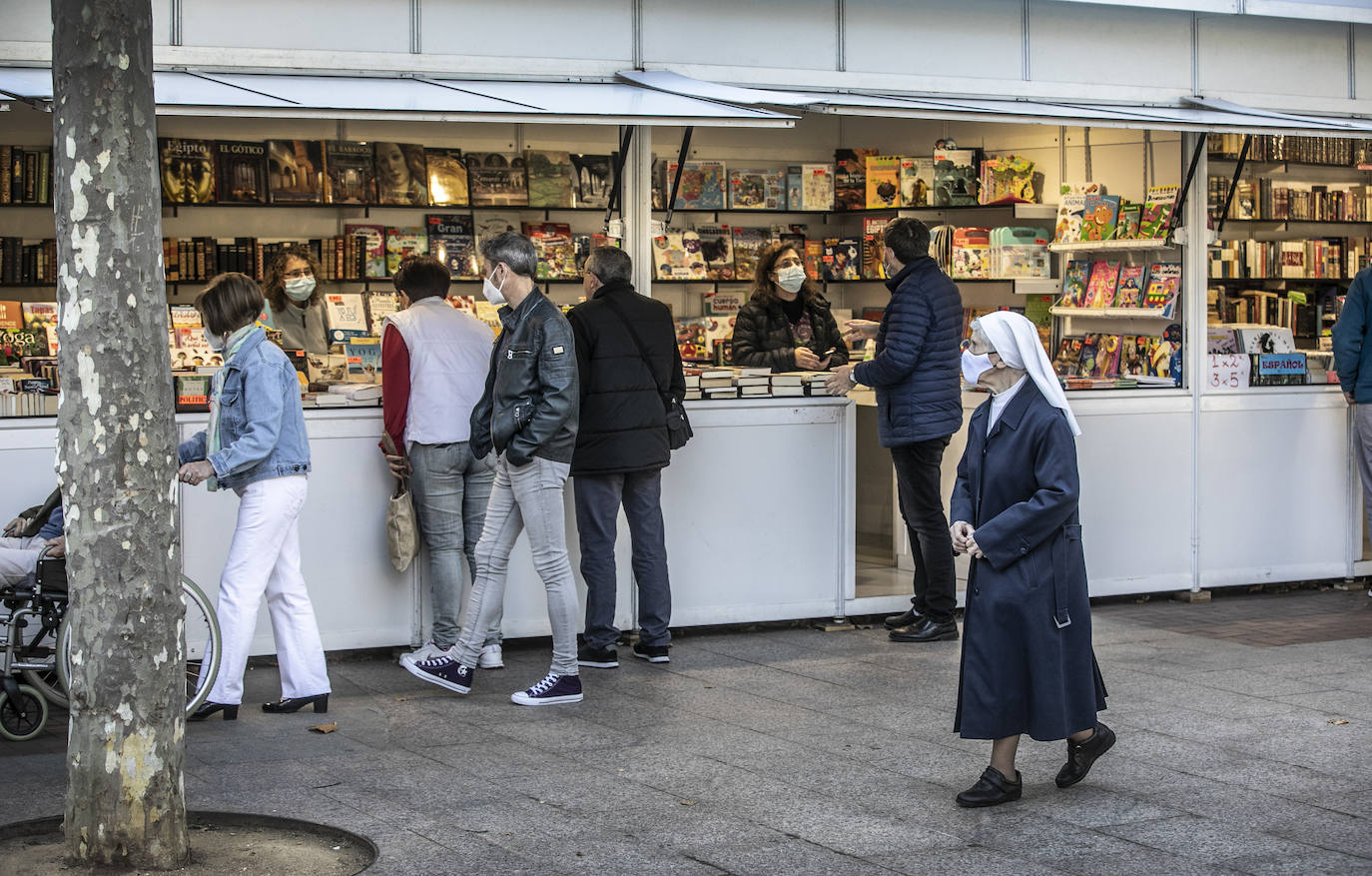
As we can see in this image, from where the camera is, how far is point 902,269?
8.18 m

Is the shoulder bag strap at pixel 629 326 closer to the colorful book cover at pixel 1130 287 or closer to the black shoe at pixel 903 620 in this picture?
the black shoe at pixel 903 620

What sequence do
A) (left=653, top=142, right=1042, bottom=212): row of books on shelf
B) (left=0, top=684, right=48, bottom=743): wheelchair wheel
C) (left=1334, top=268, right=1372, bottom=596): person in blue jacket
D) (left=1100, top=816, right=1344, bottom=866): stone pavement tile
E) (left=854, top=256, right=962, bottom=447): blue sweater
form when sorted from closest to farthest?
1. (left=1100, top=816, right=1344, bottom=866): stone pavement tile
2. (left=0, top=684, right=48, bottom=743): wheelchair wheel
3. (left=854, top=256, right=962, bottom=447): blue sweater
4. (left=1334, top=268, right=1372, bottom=596): person in blue jacket
5. (left=653, top=142, right=1042, bottom=212): row of books on shelf

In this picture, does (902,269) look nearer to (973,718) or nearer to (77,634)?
(973,718)

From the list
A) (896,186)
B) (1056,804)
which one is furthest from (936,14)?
(1056,804)

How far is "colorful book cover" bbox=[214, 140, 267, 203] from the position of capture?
10.2 m

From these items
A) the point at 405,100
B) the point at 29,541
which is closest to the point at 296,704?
the point at 29,541

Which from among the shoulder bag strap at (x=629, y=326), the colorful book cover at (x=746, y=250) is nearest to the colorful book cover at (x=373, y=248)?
the colorful book cover at (x=746, y=250)

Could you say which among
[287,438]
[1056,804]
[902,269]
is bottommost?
[1056,804]

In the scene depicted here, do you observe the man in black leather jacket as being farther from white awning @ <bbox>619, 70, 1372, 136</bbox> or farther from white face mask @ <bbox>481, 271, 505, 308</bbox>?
white awning @ <bbox>619, 70, 1372, 136</bbox>

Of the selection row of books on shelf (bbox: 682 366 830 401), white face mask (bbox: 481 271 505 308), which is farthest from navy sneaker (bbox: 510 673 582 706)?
row of books on shelf (bbox: 682 366 830 401)

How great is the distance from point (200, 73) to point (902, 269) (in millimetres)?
3292

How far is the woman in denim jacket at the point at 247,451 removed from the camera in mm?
6414

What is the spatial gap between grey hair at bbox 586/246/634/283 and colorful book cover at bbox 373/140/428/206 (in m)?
3.11

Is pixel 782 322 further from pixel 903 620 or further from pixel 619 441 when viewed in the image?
pixel 619 441
